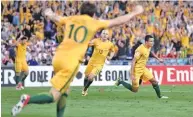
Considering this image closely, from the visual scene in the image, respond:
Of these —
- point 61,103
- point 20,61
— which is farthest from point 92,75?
point 61,103

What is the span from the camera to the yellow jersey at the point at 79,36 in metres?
12.4

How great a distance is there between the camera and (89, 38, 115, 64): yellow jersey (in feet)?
84.0

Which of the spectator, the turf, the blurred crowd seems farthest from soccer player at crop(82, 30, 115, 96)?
the spectator

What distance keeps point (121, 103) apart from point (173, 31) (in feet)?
62.6

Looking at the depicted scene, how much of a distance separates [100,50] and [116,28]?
11838 millimetres

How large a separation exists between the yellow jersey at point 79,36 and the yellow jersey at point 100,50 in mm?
13083

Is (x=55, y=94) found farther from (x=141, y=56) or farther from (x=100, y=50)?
(x=100, y=50)

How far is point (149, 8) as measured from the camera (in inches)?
1590

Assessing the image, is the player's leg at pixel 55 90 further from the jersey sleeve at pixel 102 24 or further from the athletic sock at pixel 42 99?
the jersey sleeve at pixel 102 24

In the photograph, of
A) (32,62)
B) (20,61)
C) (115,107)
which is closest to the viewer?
(115,107)

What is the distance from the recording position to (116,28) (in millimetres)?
37531

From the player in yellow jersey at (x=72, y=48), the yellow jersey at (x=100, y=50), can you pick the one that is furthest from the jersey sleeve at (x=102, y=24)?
the yellow jersey at (x=100, y=50)

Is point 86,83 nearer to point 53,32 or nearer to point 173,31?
point 53,32

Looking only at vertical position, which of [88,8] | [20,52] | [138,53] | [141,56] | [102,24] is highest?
[88,8]
